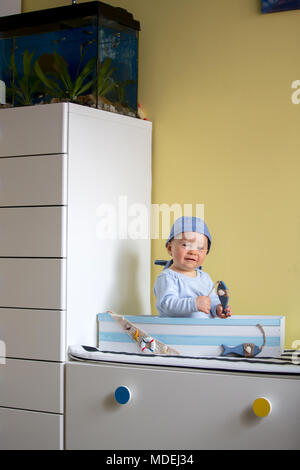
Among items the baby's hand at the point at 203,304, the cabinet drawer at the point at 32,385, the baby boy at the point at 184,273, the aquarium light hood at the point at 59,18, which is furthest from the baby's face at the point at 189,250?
the aquarium light hood at the point at 59,18

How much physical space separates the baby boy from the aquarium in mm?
465

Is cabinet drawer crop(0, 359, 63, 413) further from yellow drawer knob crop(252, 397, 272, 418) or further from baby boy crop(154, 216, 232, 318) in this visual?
yellow drawer knob crop(252, 397, 272, 418)

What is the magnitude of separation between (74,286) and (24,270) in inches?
6.0

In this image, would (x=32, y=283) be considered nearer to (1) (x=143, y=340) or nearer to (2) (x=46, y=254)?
(2) (x=46, y=254)

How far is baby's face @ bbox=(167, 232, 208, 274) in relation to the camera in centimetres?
174

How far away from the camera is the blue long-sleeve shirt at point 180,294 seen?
168 centimetres

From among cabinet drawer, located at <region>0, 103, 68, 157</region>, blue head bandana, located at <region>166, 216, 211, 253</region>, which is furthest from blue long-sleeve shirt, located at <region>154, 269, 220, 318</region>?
cabinet drawer, located at <region>0, 103, 68, 157</region>

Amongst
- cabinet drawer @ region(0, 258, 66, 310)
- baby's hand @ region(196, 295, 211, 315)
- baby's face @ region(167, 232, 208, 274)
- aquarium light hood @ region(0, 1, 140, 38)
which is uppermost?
aquarium light hood @ region(0, 1, 140, 38)

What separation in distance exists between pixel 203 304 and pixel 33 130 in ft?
2.31

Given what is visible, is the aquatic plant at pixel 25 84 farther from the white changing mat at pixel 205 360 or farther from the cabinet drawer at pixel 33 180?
the white changing mat at pixel 205 360

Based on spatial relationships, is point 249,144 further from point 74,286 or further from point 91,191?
point 74,286

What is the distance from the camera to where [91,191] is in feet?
5.80

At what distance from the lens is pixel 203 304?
1651mm

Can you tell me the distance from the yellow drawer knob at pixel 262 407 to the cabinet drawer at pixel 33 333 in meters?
0.56
